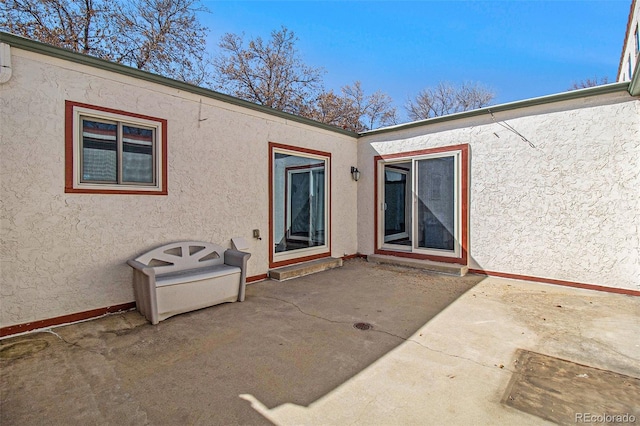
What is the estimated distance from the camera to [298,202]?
6.61 metres

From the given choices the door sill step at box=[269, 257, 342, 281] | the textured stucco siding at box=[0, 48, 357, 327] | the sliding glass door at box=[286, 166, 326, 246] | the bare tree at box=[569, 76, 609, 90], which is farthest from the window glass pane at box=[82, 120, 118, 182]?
the bare tree at box=[569, 76, 609, 90]

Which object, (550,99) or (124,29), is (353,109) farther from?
(550,99)

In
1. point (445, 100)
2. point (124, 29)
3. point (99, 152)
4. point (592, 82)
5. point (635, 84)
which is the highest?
point (592, 82)

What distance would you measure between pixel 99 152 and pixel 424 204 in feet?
18.9

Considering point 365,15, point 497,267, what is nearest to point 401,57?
point 365,15

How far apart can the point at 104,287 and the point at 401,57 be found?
13681 millimetres

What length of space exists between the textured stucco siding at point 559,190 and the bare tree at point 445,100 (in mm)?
14023

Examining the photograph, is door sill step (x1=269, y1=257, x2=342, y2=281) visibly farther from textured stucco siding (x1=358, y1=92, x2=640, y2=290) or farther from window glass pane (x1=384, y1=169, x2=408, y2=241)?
textured stucco siding (x1=358, y1=92, x2=640, y2=290)

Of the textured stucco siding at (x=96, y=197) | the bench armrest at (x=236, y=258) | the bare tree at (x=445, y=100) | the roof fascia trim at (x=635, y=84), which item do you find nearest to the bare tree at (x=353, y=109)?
the bare tree at (x=445, y=100)

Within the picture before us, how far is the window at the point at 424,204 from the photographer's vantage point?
6168 mm

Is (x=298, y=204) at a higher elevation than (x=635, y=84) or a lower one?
lower

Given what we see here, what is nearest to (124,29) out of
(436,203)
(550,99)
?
(436,203)

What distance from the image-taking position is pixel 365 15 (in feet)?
31.2

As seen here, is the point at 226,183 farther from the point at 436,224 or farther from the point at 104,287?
the point at 436,224
